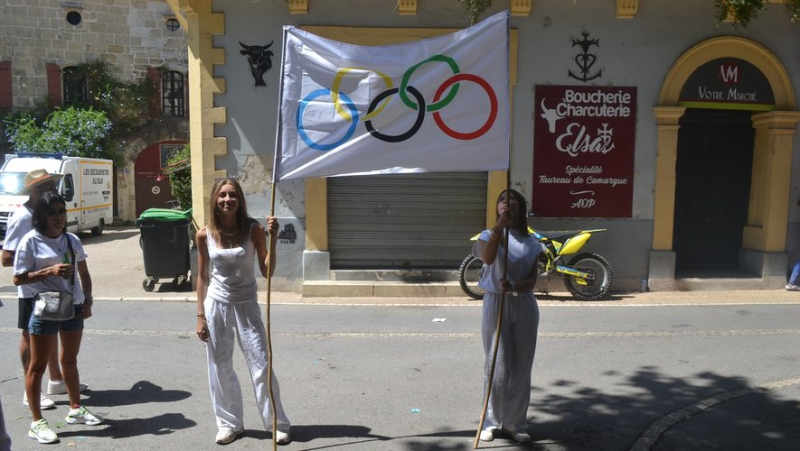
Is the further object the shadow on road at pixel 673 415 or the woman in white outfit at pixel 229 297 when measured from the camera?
the shadow on road at pixel 673 415

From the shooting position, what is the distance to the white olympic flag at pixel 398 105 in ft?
14.9

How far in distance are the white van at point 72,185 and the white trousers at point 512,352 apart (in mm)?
16416

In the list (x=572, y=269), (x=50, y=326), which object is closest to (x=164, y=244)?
(x=50, y=326)

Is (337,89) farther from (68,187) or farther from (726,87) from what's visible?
(68,187)

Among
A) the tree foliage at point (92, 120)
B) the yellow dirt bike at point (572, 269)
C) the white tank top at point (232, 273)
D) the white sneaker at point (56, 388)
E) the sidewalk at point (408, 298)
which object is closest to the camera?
the white tank top at point (232, 273)

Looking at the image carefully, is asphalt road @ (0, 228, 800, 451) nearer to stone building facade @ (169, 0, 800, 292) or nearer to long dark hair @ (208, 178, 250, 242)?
stone building facade @ (169, 0, 800, 292)

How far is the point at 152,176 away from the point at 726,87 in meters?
20.0

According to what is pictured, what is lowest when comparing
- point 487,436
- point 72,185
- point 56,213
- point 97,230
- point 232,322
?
point 97,230

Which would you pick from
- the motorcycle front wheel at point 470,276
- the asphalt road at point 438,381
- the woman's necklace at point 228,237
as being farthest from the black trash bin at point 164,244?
the woman's necklace at point 228,237

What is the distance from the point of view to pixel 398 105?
15.1 feet

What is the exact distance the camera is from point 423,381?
5.95 metres

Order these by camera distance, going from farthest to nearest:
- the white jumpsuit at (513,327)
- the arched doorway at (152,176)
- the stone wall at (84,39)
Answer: the arched doorway at (152,176) → the stone wall at (84,39) → the white jumpsuit at (513,327)

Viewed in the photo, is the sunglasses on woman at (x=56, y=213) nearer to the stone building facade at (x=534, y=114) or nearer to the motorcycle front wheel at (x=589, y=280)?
the stone building facade at (x=534, y=114)

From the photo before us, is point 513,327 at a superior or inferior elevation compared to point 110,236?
superior
